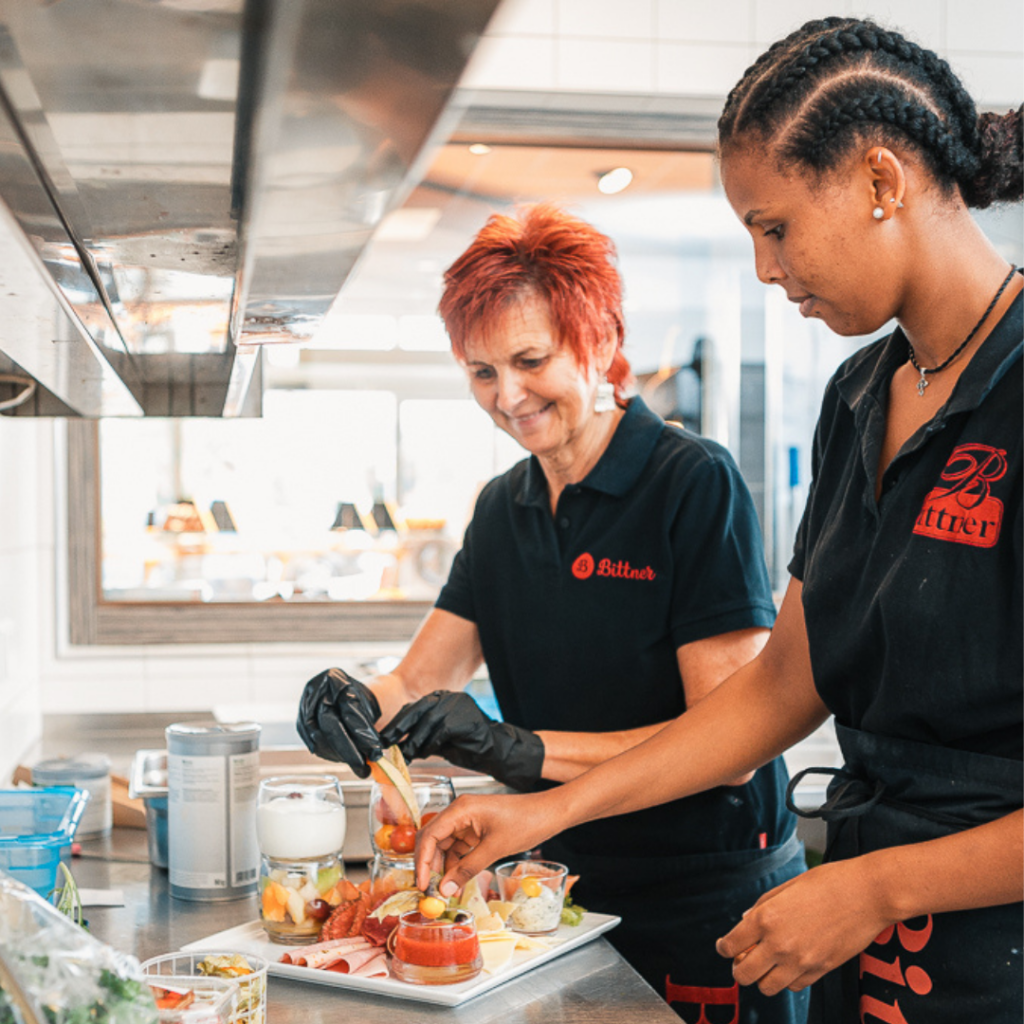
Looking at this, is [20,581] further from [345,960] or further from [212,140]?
[212,140]

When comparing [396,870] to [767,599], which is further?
[767,599]

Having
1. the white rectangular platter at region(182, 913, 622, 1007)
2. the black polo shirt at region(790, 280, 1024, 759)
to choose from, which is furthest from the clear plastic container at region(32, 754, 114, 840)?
the black polo shirt at region(790, 280, 1024, 759)

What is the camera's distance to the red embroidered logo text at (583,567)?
68.7 inches

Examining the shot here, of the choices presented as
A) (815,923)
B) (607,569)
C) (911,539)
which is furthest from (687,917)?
(911,539)

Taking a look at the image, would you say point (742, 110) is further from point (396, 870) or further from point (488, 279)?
point (396, 870)

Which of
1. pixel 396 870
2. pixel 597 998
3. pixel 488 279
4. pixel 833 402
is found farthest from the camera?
pixel 488 279

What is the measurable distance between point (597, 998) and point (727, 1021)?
0.49 metres

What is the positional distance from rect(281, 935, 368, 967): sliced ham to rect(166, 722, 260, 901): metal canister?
0.30 metres

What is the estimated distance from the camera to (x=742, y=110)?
3.67 ft

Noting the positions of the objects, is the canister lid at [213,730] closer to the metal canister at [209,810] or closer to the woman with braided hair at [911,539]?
the metal canister at [209,810]

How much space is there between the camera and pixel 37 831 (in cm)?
148

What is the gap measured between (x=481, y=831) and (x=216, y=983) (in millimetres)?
450

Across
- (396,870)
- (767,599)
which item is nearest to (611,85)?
(767,599)

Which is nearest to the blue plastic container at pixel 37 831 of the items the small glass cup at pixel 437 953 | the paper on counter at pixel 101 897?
the paper on counter at pixel 101 897
